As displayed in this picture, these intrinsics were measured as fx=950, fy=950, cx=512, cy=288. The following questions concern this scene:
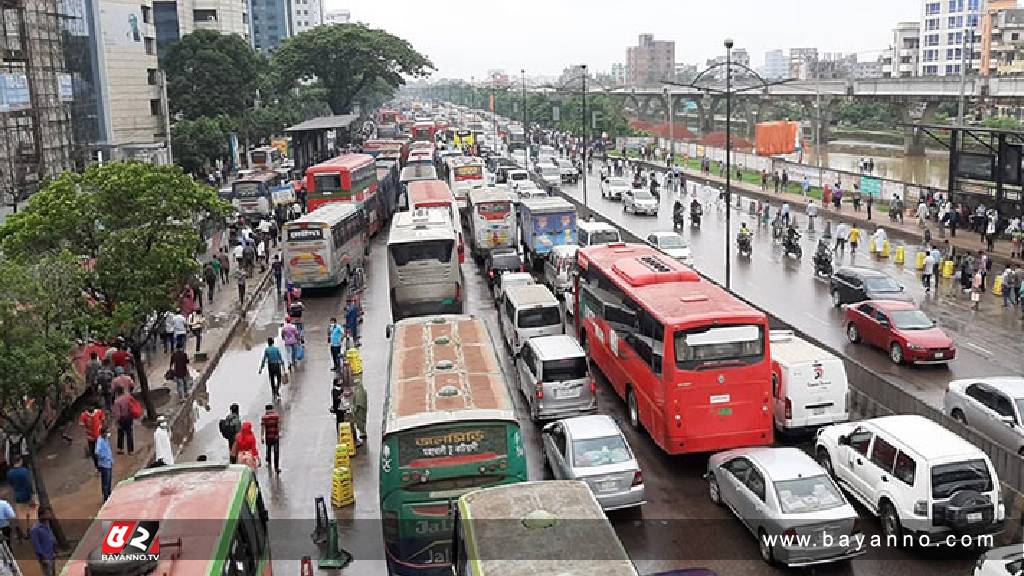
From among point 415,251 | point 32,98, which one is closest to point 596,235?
point 415,251

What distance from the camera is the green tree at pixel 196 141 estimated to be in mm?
58219

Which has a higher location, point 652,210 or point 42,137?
point 42,137

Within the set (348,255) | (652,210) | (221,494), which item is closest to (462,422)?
(221,494)

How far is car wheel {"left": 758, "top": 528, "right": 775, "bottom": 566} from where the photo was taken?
1253cm

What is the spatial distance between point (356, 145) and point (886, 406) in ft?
237

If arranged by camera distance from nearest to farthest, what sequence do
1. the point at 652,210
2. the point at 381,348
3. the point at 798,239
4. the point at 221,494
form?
the point at 221,494, the point at 381,348, the point at 798,239, the point at 652,210

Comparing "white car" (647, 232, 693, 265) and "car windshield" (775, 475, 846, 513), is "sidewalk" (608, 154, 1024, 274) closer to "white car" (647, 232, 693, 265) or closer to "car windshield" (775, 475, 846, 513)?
"white car" (647, 232, 693, 265)

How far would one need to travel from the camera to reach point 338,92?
8612 centimetres

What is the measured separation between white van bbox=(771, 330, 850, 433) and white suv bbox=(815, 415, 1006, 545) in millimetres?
2845

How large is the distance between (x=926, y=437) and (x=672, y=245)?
830 inches

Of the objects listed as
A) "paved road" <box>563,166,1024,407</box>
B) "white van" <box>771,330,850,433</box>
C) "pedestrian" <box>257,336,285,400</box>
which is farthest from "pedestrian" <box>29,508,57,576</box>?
"paved road" <box>563,166,1024,407</box>

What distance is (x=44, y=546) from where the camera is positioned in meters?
12.6

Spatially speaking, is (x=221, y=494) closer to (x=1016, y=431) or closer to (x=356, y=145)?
(x=1016, y=431)

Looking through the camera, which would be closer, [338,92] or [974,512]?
[974,512]
